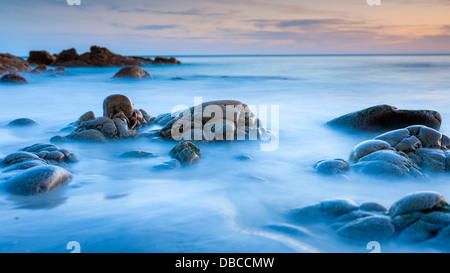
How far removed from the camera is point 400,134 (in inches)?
172

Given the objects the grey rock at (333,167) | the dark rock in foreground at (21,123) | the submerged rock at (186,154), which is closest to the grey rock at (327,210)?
the grey rock at (333,167)

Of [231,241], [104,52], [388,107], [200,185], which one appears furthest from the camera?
[104,52]

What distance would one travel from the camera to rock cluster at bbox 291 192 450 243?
241cm

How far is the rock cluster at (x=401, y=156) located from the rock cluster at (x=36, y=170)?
2.90m

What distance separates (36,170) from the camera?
3383 mm

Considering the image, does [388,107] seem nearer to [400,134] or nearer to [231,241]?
[400,134]

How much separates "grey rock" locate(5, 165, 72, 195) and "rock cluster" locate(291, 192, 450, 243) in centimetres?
259

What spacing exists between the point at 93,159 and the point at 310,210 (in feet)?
9.87

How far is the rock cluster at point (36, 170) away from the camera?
325cm

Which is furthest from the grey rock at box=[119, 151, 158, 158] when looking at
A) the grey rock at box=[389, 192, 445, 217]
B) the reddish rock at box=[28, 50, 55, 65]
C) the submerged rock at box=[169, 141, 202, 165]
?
the reddish rock at box=[28, 50, 55, 65]

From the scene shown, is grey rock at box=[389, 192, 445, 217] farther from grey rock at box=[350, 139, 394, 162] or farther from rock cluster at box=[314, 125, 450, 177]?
grey rock at box=[350, 139, 394, 162]

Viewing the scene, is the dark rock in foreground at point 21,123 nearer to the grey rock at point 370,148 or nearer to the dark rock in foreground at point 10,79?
the grey rock at point 370,148
